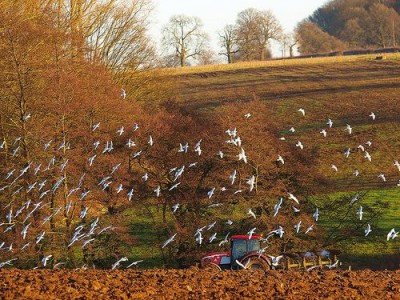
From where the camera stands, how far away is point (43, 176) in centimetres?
3516

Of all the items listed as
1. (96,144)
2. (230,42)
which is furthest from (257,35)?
(96,144)

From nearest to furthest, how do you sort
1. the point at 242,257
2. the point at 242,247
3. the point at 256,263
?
the point at 256,263 < the point at 242,257 < the point at 242,247

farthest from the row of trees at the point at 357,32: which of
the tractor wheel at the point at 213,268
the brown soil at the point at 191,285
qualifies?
the brown soil at the point at 191,285

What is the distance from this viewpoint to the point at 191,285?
55.9 ft

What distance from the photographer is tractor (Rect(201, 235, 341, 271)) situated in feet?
82.4

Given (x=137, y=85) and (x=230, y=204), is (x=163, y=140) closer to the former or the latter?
(x=230, y=204)

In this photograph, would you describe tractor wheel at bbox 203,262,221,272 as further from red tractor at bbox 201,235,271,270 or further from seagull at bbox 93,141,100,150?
seagull at bbox 93,141,100,150

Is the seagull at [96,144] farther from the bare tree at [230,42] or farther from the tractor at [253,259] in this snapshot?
the bare tree at [230,42]

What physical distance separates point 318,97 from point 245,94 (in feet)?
24.0

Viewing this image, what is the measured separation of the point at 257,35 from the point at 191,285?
107942 millimetres

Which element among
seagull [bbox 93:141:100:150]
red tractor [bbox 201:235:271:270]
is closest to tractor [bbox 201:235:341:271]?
red tractor [bbox 201:235:271:270]

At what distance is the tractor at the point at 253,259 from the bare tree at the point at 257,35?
9547cm

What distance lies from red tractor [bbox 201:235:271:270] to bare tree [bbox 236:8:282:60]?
95.5 metres

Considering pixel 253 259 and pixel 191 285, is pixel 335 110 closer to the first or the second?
pixel 253 259
